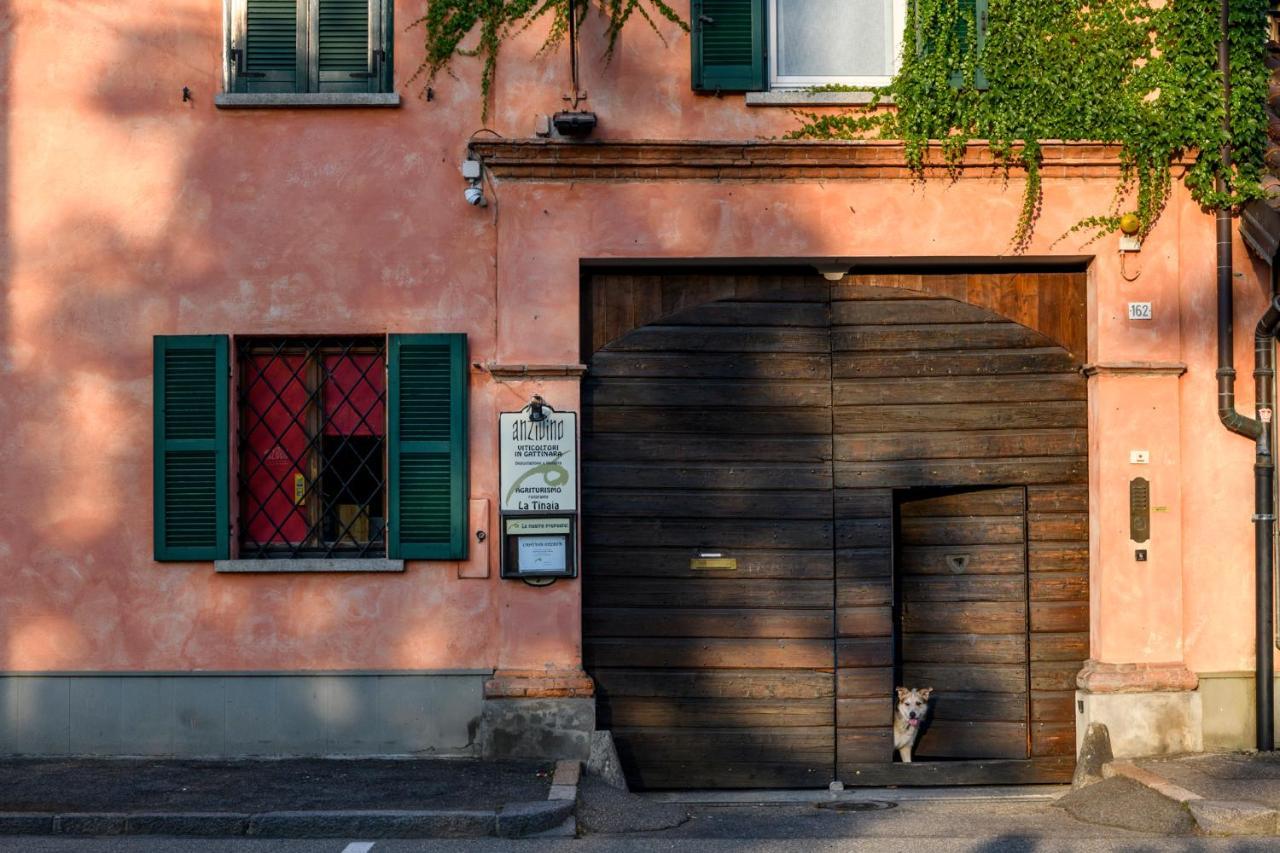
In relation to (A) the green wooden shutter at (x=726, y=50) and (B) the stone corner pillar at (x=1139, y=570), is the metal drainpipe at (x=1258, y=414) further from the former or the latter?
(A) the green wooden shutter at (x=726, y=50)

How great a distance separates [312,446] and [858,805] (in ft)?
14.2

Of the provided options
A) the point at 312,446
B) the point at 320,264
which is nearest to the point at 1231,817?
the point at 312,446

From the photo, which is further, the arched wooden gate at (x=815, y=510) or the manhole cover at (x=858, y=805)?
the arched wooden gate at (x=815, y=510)

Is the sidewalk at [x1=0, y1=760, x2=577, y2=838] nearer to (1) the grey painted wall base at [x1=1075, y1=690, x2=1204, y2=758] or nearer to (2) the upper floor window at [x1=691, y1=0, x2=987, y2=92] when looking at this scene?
(1) the grey painted wall base at [x1=1075, y1=690, x2=1204, y2=758]

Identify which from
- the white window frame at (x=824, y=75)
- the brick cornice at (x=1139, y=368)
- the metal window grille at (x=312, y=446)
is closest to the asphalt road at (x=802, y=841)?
the metal window grille at (x=312, y=446)

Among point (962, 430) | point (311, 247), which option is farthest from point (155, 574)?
point (962, 430)

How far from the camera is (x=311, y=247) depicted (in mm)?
10734

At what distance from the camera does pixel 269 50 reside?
10828mm

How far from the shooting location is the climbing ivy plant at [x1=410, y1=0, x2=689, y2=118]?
10.6 meters

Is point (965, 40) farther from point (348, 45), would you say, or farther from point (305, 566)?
point (305, 566)

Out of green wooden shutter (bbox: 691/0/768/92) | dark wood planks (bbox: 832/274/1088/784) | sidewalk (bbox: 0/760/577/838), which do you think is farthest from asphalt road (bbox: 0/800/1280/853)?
green wooden shutter (bbox: 691/0/768/92)

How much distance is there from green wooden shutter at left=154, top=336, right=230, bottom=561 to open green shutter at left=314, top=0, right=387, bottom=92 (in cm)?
194

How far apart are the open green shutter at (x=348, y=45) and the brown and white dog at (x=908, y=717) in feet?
18.0

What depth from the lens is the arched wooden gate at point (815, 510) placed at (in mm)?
10875
